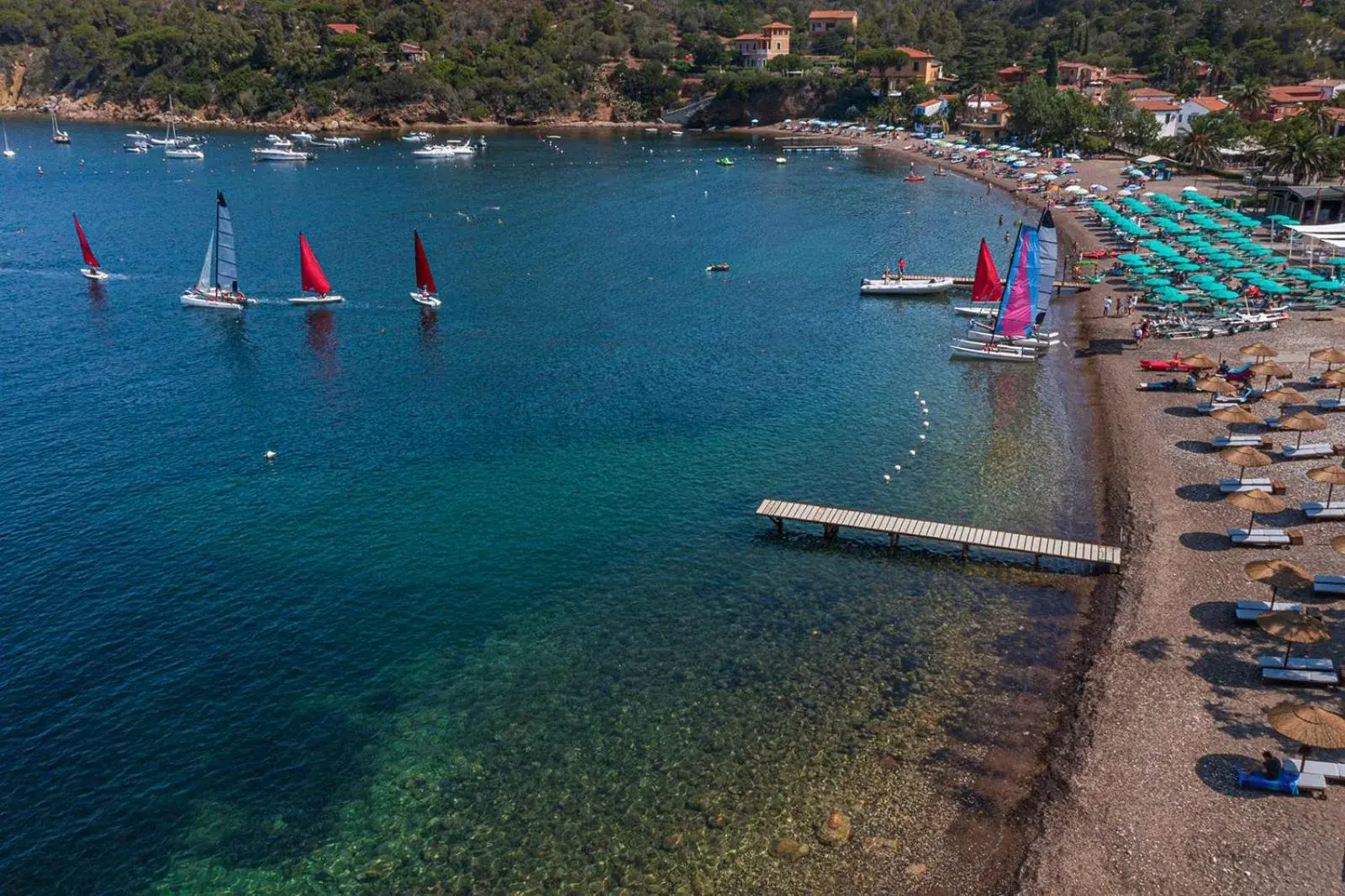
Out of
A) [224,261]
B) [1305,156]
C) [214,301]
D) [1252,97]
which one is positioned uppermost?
[1252,97]

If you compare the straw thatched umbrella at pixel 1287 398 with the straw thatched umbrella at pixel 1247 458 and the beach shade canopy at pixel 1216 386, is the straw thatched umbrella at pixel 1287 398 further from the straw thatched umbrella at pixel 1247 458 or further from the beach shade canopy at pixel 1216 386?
the straw thatched umbrella at pixel 1247 458

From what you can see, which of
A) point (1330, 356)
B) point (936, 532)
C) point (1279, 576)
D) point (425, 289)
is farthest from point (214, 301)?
point (1330, 356)

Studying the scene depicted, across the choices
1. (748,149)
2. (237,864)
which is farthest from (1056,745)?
(748,149)

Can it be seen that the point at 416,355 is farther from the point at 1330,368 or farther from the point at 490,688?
the point at 1330,368

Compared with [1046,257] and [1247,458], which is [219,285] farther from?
[1247,458]

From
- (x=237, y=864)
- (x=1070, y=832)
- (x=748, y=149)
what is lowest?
(x=237, y=864)

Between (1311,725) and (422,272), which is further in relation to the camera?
(422,272)

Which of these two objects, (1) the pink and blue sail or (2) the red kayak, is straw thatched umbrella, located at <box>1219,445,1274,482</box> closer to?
(2) the red kayak
